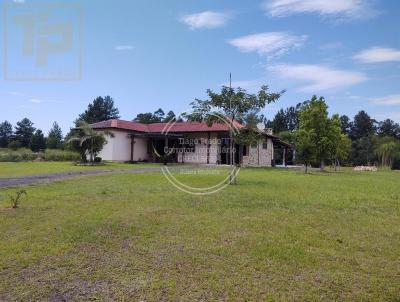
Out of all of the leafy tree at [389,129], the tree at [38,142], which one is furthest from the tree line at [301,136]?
the leafy tree at [389,129]

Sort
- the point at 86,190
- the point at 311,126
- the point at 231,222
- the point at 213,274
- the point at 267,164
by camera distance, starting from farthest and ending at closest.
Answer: the point at 267,164, the point at 311,126, the point at 86,190, the point at 231,222, the point at 213,274

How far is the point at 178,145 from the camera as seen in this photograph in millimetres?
36031

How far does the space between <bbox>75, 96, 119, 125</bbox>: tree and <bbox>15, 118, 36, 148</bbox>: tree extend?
10.7 metres

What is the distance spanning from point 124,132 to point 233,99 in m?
20.5

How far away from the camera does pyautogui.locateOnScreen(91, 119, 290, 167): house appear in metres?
32.4

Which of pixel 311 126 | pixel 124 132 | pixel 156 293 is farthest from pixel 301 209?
pixel 124 132

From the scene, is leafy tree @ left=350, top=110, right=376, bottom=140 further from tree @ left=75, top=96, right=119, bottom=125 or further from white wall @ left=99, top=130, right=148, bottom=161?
white wall @ left=99, top=130, right=148, bottom=161

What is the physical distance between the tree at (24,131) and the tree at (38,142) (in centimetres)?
810

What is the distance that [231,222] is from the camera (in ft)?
22.5

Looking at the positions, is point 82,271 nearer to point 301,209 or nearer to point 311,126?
point 301,209

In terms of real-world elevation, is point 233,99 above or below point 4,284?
above

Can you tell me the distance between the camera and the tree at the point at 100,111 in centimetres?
6900

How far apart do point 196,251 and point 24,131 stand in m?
72.9

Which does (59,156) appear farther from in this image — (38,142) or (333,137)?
(38,142)
